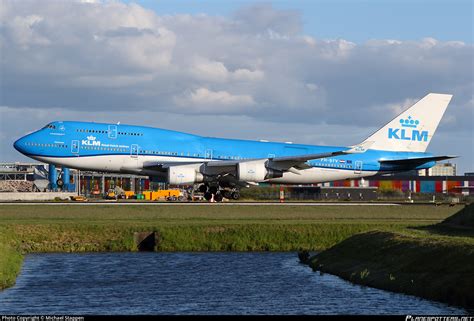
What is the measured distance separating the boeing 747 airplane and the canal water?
83.3ft

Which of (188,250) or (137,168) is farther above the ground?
(137,168)

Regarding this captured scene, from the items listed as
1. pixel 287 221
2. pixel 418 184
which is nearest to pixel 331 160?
pixel 287 221

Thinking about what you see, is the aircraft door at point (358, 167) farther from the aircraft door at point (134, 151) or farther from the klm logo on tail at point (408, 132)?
the aircraft door at point (134, 151)

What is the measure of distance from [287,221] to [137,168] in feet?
63.9

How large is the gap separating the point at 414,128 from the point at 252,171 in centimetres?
2129

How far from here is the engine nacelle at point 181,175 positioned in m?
68.8

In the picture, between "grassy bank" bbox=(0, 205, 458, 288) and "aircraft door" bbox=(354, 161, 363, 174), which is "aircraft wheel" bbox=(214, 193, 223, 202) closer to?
"aircraft door" bbox=(354, 161, 363, 174)

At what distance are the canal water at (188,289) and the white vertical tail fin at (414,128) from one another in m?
39.6

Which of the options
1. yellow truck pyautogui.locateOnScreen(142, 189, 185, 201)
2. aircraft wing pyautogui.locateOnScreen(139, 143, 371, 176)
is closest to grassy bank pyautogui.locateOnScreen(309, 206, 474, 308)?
aircraft wing pyautogui.locateOnScreen(139, 143, 371, 176)

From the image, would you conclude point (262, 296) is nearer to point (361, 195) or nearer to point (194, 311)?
point (194, 311)

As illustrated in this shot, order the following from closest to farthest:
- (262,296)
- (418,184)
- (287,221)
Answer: (262,296), (287,221), (418,184)

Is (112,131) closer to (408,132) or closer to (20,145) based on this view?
(20,145)

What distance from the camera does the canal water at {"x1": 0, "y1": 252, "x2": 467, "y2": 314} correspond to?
2862 cm

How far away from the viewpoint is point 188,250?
47.7 m
